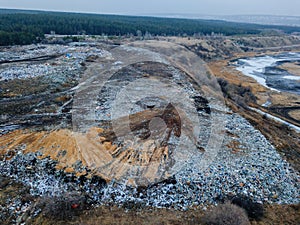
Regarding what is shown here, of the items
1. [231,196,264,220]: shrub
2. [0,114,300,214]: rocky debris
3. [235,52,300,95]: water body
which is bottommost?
[235,52,300,95]: water body

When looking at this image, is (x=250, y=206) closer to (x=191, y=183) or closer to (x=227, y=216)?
(x=227, y=216)

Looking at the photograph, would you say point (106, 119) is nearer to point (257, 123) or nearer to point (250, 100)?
point (257, 123)

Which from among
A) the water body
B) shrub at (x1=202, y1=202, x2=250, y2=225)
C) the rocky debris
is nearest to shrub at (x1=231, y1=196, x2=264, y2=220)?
the rocky debris

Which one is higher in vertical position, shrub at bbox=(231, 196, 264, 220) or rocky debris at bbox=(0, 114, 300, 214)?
rocky debris at bbox=(0, 114, 300, 214)

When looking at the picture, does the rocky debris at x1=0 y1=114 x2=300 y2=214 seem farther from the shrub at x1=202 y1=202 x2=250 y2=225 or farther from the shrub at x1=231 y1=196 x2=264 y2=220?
the shrub at x1=202 y1=202 x2=250 y2=225

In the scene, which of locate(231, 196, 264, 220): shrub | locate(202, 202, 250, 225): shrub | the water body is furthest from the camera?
the water body

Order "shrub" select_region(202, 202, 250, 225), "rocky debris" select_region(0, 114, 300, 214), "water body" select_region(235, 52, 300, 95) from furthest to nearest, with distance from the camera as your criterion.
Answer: "water body" select_region(235, 52, 300, 95), "rocky debris" select_region(0, 114, 300, 214), "shrub" select_region(202, 202, 250, 225)

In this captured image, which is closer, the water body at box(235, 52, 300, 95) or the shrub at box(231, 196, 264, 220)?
the shrub at box(231, 196, 264, 220)

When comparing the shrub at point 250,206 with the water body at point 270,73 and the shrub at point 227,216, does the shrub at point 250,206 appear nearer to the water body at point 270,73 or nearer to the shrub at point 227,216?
the shrub at point 227,216
